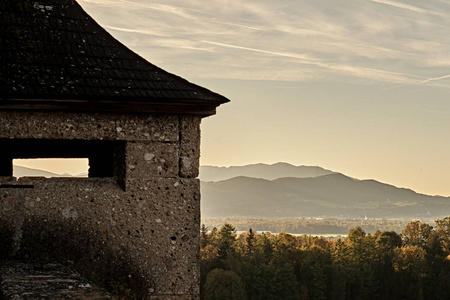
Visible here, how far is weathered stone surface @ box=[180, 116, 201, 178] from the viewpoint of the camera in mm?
6473

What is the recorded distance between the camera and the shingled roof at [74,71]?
5988 millimetres

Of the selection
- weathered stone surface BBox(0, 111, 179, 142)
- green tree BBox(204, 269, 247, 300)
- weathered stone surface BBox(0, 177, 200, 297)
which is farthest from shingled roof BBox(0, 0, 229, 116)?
green tree BBox(204, 269, 247, 300)

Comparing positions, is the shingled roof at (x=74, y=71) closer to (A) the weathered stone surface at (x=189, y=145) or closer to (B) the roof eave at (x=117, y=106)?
(B) the roof eave at (x=117, y=106)

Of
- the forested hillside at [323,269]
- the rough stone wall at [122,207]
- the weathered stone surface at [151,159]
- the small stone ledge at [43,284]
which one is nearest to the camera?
the small stone ledge at [43,284]

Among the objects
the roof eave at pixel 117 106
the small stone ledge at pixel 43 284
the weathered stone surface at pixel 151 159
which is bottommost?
the small stone ledge at pixel 43 284

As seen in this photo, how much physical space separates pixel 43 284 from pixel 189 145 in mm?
2200

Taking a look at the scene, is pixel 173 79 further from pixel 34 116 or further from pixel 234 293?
pixel 234 293

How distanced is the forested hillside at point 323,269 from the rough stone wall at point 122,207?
3093 inches

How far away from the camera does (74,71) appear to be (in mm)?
6215

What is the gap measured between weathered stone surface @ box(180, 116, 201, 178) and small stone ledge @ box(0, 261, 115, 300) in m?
1.53

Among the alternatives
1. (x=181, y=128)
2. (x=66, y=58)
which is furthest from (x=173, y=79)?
(x=66, y=58)

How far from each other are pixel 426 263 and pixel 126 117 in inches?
3983

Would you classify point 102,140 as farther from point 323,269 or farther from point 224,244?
point 323,269

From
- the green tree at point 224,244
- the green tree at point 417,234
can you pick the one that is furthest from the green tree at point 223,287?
the green tree at point 417,234
